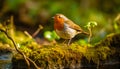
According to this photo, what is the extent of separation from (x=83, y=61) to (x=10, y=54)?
99cm

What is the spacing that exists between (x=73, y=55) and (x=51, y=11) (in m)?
5.83

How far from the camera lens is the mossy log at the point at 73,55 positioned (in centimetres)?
574

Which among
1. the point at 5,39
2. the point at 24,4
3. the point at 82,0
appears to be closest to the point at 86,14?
→ the point at 82,0

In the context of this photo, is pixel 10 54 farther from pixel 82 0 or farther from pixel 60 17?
pixel 82 0

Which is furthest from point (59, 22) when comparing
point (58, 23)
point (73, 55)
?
point (73, 55)

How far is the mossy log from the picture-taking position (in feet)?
18.8

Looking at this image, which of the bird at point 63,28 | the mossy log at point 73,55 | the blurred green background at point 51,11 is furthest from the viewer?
the blurred green background at point 51,11

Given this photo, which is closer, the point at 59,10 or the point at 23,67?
the point at 23,67

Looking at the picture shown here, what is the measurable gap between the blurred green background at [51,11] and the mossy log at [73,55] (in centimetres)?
494

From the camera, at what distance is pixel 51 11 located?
1169 centimetres

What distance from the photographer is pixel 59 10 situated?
11695 mm

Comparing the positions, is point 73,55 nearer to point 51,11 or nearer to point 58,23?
point 58,23

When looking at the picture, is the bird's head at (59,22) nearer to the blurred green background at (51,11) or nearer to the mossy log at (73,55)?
the mossy log at (73,55)

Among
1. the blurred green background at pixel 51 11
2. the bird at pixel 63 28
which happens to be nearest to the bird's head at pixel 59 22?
the bird at pixel 63 28
